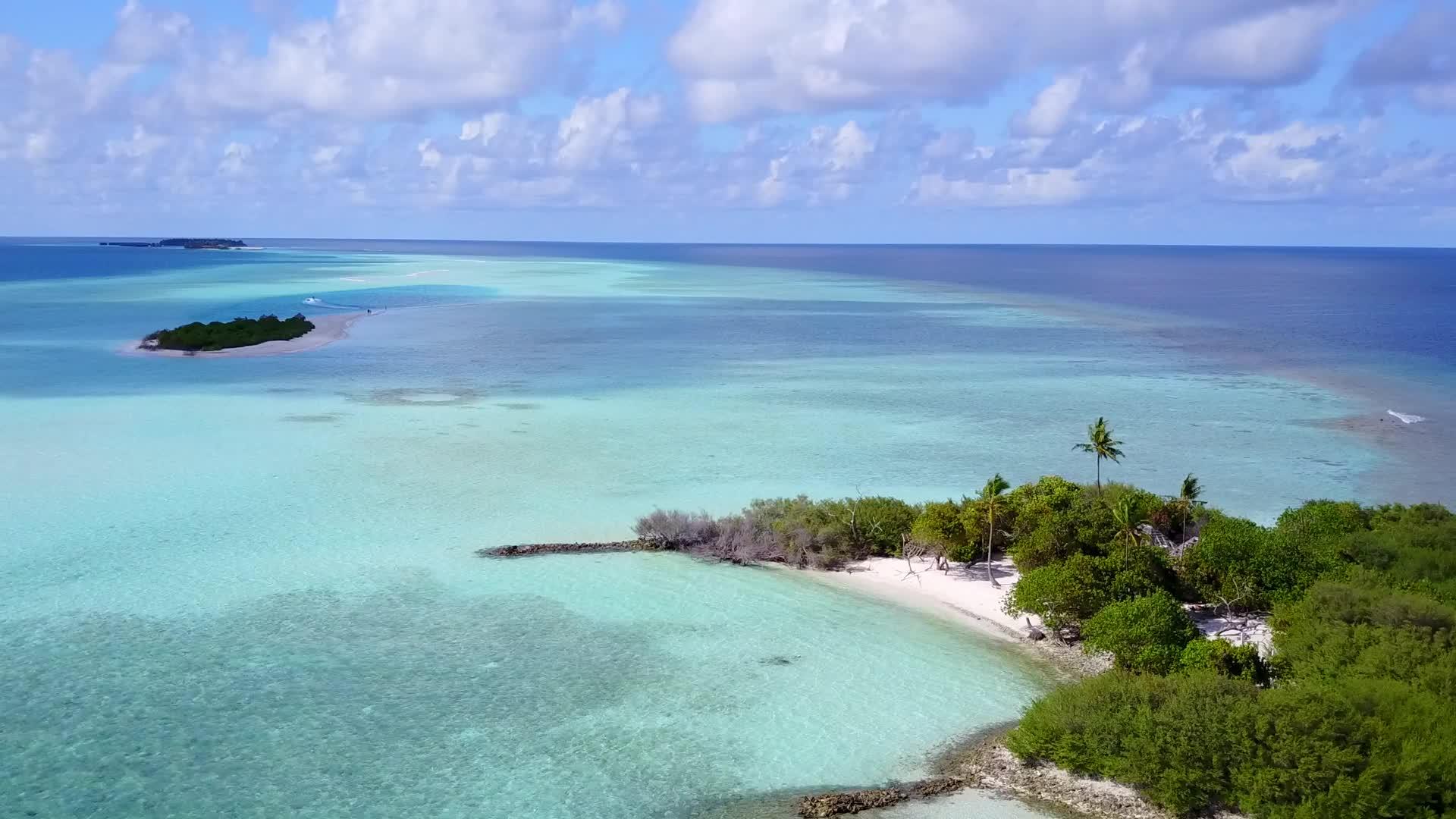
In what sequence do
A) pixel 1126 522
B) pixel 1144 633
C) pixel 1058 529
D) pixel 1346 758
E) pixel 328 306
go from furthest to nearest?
pixel 328 306
pixel 1058 529
pixel 1126 522
pixel 1144 633
pixel 1346 758

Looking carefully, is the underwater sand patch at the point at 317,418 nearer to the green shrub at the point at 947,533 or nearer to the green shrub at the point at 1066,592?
the green shrub at the point at 947,533

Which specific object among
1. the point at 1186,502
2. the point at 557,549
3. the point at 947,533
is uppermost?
the point at 1186,502

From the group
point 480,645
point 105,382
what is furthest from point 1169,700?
point 105,382

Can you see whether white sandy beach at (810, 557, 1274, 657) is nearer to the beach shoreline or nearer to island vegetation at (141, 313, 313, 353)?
the beach shoreline

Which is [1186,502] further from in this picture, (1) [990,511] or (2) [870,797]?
(2) [870,797]

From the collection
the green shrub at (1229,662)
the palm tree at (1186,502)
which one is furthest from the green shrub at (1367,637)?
the palm tree at (1186,502)

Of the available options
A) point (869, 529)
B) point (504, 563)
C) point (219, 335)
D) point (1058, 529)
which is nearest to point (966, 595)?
point (1058, 529)

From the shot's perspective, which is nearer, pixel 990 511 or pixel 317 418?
pixel 990 511
